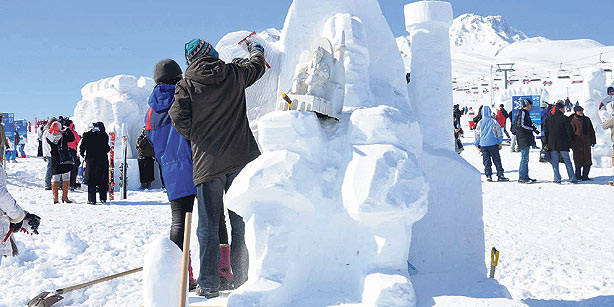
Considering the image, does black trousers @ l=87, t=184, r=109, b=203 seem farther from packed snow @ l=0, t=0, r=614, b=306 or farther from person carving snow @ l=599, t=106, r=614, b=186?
person carving snow @ l=599, t=106, r=614, b=186

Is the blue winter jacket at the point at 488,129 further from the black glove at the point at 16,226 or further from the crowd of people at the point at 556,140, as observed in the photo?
the black glove at the point at 16,226

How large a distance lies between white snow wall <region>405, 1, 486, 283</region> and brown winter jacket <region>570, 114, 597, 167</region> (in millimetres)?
7150

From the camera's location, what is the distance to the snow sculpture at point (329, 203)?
2.42m

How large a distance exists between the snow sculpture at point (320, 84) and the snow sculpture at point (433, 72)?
85cm

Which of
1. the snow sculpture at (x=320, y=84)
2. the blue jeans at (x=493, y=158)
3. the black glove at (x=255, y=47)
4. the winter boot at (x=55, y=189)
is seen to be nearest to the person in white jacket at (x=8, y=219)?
the black glove at (x=255, y=47)

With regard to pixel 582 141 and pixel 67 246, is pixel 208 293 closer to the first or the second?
pixel 67 246

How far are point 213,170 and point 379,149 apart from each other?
3.05 ft

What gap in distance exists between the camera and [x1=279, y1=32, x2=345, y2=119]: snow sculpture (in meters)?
2.69

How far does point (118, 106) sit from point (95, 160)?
4079 millimetres

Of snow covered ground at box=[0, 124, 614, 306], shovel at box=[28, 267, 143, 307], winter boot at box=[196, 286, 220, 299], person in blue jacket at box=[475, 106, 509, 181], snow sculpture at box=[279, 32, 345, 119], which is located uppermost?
snow sculpture at box=[279, 32, 345, 119]

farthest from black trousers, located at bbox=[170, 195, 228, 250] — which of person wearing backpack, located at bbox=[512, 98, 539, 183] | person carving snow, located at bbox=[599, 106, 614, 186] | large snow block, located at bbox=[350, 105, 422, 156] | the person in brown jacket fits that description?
the person in brown jacket

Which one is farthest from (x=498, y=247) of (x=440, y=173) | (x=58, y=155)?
(x=58, y=155)

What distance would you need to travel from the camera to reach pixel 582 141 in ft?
30.8

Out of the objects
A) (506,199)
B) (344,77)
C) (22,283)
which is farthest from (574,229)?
(22,283)
